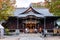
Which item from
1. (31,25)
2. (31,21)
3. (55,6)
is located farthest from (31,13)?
(55,6)

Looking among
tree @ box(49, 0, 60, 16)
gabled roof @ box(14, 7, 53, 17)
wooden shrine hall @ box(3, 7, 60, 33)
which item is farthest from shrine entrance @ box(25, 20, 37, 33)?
tree @ box(49, 0, 60, 16)

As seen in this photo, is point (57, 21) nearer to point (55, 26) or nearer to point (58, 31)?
point (55, 26)

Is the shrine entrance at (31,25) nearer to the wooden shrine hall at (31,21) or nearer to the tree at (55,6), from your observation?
the wooden shrine hall at (31,21)

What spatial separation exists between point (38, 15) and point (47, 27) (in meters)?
2.91

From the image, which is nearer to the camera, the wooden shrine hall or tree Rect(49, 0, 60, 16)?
tree Rect(49, 0, 60, 16)

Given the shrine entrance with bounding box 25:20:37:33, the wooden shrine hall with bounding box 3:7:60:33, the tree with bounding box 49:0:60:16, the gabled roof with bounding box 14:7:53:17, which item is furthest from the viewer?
the shrine entrance with bounding box 25:20:37:33

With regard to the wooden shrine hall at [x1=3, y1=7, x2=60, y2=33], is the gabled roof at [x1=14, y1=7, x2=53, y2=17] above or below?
above

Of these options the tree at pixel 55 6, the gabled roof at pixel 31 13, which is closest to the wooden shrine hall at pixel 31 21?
the gabled roof at pixel 31 13

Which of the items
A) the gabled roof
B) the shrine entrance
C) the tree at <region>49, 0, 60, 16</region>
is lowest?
the shrine entrance

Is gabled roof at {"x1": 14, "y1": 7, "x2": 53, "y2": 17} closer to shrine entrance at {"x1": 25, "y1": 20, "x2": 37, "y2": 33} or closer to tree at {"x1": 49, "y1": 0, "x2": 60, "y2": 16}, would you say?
shrine entrance at {"x1": 25, "y1": 20, "x2": 37, "y2": 33}

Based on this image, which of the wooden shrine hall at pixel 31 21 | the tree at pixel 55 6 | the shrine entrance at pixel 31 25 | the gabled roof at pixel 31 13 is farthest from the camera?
the shrine entrance at pixel 31 25

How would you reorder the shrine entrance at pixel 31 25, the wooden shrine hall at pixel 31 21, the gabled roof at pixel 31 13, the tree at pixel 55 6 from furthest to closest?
1. the shrine entrance at pixel 31 25
2. the gabled roof at pixel 31 13
3. the wooden shrine hall at pixel 31 21
4. the tree at pixel 55 6

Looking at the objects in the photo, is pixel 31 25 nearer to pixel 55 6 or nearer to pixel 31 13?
pixel 31 13

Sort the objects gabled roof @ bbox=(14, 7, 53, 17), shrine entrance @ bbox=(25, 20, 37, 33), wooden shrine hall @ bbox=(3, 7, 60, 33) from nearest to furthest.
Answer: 1. wooden shrine hall @ bbox=(3, 7, 60, 33)
2. gabled roof @ bbox=(14, 7, 53, 17)
3. shrine entrance @ bbox=(25, 20, 37, 33)
